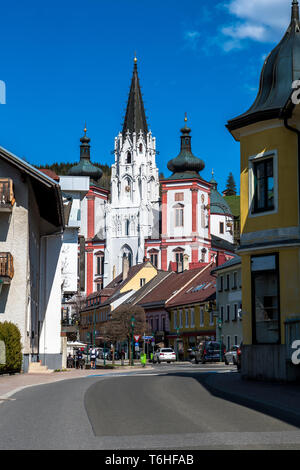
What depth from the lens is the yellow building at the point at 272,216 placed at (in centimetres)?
2023

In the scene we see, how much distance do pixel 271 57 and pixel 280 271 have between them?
20.2 ft

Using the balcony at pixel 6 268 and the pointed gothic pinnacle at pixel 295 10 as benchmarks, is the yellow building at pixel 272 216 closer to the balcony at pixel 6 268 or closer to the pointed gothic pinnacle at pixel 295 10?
the pointed gothic pinnacle at pixel 295 10

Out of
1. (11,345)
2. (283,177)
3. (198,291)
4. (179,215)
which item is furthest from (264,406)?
(179,215)

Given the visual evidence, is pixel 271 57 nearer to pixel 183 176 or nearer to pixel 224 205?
pixel 183 176

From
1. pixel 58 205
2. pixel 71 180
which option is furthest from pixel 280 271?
pixel 71 180

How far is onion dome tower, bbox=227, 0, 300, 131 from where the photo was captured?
21312mm

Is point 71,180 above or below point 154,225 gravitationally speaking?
below

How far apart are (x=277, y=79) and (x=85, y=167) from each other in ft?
428

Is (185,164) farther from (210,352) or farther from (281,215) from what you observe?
(281,215)

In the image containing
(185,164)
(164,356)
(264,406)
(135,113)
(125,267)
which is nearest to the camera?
(264,406)

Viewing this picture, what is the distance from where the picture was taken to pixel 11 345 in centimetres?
2920

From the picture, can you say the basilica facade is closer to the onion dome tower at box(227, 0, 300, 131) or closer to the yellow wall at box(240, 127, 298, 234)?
the onion dome tower at box(227, 0, 300, 131)

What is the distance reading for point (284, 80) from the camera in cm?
2161

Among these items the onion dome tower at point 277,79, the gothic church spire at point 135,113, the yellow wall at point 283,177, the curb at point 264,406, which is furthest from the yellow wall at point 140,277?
the curb at point 264,406
